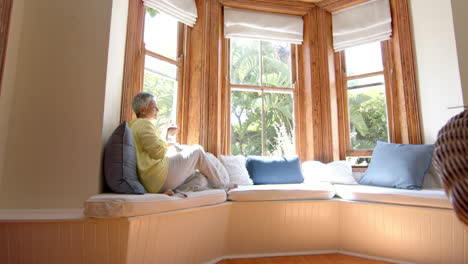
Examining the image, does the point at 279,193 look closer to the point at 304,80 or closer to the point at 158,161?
the point at 158,161

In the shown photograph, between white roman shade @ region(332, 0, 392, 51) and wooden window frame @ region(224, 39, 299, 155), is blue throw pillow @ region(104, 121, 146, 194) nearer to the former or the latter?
wooden window frame @ region(224, 39, 299, 155)

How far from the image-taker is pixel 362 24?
3.74 metres

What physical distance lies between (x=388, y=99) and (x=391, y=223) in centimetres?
180

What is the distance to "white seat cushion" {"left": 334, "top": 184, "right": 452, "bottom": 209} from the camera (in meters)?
2.28

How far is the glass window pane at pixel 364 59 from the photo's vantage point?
12.2 feet

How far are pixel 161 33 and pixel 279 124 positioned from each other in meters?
1.96

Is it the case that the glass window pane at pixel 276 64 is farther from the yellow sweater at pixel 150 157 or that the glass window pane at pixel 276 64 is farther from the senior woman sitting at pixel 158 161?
the yellow sweater at pixel 150 157

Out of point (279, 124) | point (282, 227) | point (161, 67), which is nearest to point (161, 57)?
point (161, 67)

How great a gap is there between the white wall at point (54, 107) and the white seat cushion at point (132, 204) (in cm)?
44

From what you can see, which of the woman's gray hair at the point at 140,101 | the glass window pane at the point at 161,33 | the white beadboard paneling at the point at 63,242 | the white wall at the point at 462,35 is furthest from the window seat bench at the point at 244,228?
the glass window pane at the point at 161,33

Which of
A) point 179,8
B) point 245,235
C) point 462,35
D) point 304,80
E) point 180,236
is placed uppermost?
point 179,8

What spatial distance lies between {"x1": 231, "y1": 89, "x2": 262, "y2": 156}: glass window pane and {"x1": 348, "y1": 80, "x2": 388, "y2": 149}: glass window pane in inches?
50.9

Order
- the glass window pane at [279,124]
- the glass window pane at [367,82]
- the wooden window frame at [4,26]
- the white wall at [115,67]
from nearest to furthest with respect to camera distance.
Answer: the wooden window frame at [4,26] < the white wall at [115,67] < the glass window pane at [367,82] < the glass window pane at [279,124]

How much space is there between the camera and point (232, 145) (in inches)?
145
